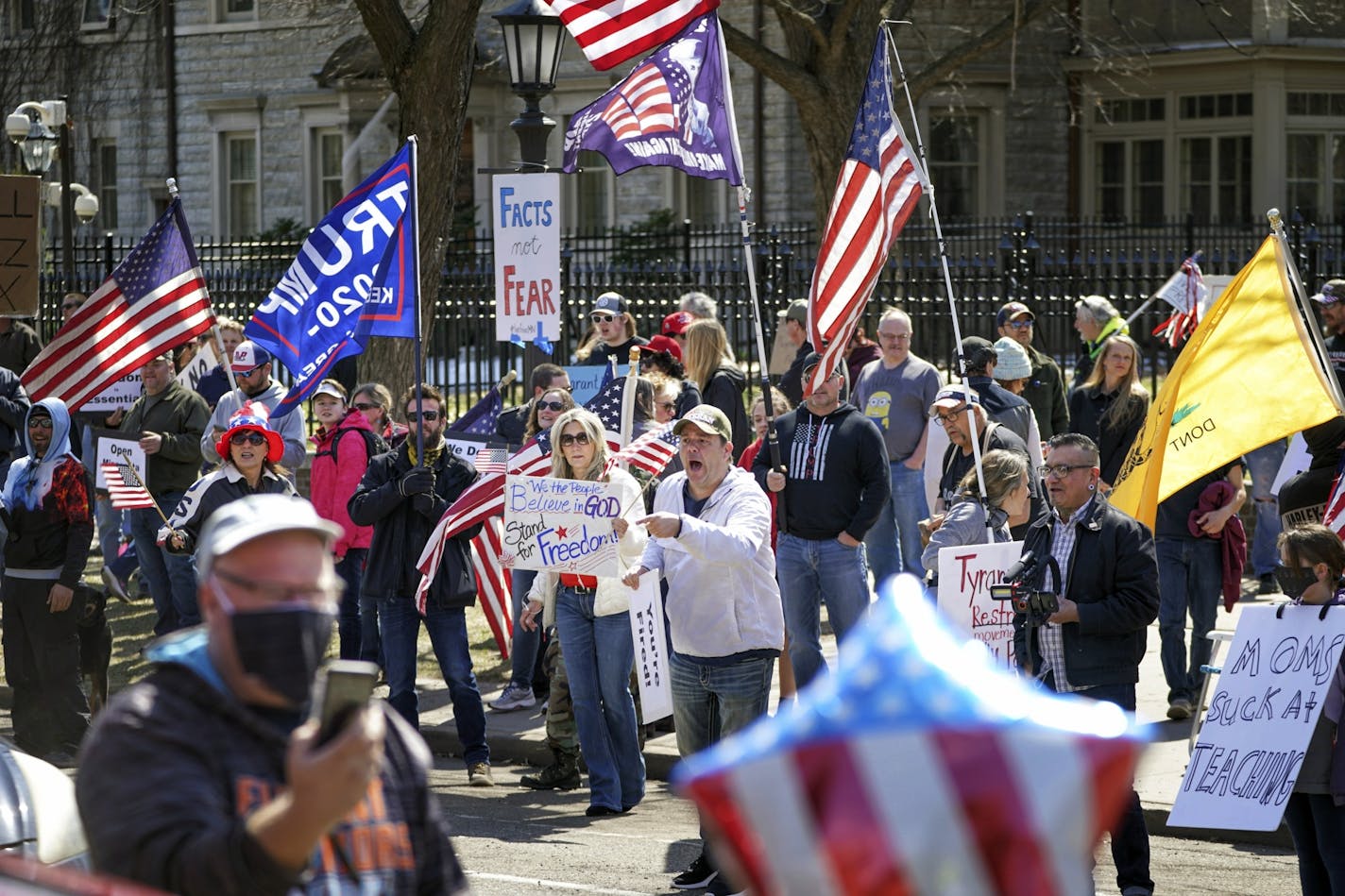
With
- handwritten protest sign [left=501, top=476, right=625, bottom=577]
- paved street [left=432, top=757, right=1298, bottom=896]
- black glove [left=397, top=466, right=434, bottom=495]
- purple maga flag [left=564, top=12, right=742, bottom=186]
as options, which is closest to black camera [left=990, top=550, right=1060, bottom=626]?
paved street [left=432, top=757, right=1298, bottom=896]

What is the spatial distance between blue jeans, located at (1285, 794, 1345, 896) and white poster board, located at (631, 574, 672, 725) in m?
3.08

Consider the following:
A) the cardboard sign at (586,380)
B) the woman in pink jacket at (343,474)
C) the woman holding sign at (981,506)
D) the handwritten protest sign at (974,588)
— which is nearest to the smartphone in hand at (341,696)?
the handwritten protest sign at (974,588)

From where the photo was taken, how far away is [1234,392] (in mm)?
8008

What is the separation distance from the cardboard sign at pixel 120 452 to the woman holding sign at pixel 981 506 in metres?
6.45

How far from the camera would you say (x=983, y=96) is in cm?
2891

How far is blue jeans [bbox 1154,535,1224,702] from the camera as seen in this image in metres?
10.0

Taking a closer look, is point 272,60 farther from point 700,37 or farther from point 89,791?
point 89,791

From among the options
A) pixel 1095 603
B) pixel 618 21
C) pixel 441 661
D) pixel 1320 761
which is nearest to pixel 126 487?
pixel 441 661

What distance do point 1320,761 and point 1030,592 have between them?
1171 mm

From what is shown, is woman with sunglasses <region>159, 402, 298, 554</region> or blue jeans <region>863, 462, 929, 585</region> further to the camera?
blue jeans <region>863, 462, 929, 585</region>

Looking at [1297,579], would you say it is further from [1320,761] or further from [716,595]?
[716,595]

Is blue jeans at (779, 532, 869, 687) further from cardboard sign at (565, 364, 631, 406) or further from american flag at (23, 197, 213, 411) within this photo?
american flag at (23, 197, 213, 411)

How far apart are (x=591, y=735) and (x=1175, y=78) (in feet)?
73.2

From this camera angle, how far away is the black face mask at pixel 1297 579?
6.63 m
